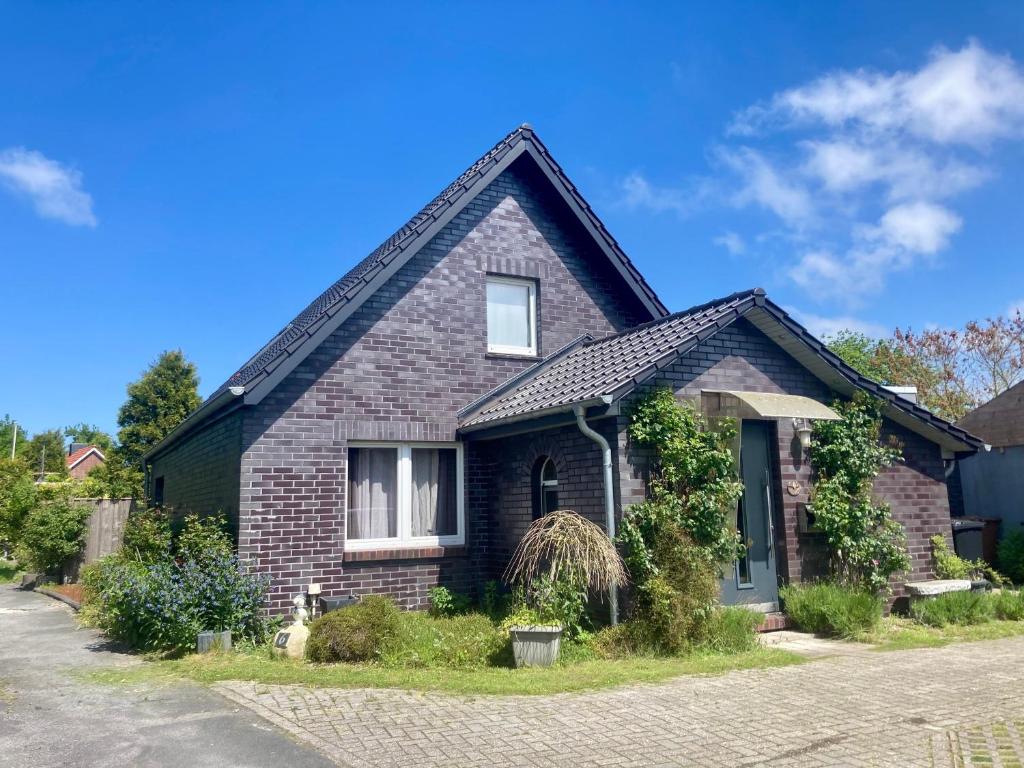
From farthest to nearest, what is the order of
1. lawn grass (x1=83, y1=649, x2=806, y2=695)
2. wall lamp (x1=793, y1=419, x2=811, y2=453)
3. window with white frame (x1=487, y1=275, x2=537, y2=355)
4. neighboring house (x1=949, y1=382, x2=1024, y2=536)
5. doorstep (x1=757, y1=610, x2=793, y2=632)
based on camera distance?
neighboring house (x1=949, y1=382, x2=1024, y2=536) < window with white frame (x1=487, y1=275, x2=537, y2=355) < wall lamp (x1=793, y1=419, x2=811, y2=453) < doorstep (x1=757, y1=610, x2=793, y2=632) < lawn grass (x1=83, y1=649, x2=806, y2=695)

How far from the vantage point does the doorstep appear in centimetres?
1026

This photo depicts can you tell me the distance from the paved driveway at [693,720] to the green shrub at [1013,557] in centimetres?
815

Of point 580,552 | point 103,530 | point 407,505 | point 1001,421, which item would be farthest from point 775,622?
point 103,530

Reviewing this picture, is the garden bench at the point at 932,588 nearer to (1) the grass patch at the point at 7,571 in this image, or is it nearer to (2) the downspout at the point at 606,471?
(2) the downspout at the point at 606,471

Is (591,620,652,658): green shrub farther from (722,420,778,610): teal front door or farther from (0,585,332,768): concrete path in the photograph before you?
(0,585,332,768): concrete path

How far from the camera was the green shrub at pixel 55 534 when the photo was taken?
19.2 meters

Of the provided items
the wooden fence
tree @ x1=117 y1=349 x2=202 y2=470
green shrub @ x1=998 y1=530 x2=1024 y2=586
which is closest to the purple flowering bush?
the wooden fence

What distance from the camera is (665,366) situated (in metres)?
9.97

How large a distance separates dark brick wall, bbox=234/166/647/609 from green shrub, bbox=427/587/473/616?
201 millimetres

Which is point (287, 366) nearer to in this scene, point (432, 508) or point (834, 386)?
point (432, 508)

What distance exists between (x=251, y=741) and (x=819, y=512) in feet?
25.2

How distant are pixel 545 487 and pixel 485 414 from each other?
1541 millimetres

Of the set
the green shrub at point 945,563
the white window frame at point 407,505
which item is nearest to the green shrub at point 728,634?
the green shrub at point 945,563

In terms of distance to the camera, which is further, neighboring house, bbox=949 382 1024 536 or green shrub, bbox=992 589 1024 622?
neighboring house, bbox=949 382 1024 536
